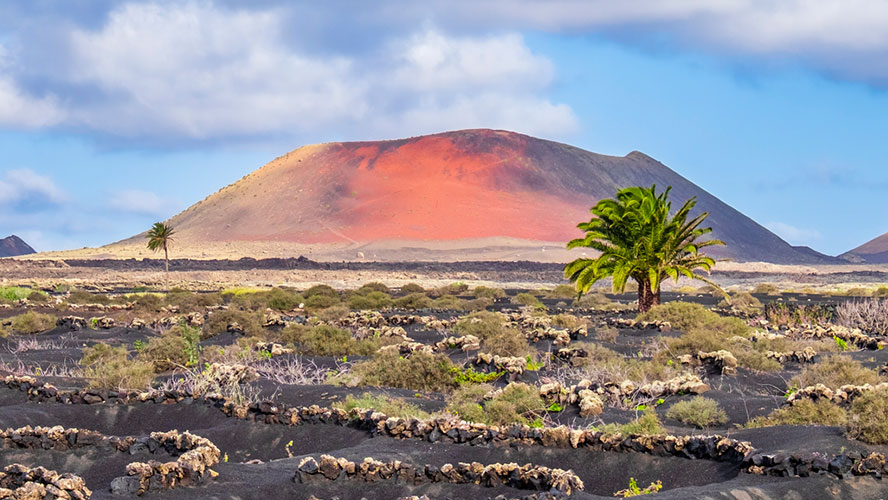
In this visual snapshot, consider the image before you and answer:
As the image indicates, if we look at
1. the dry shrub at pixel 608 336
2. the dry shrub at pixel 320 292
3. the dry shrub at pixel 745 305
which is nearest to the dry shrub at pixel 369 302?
the dry shrub at pixel 320 292

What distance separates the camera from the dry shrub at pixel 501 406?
10383 millimetres

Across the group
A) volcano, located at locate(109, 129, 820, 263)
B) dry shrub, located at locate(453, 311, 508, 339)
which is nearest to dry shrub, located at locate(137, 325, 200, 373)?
dry shrub, located at locate(453, 311, 508, 339)

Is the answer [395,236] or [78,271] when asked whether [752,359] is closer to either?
[78,271]

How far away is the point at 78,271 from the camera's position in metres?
79.0

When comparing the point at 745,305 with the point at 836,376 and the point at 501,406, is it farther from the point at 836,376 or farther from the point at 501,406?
the point at 501,406

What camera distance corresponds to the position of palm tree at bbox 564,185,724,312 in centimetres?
2395

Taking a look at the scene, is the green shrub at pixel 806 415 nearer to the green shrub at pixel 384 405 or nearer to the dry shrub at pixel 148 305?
the green shrub at pixel 384 405

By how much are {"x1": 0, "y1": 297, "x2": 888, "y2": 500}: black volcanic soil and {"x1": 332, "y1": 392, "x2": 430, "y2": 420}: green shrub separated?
2.01 ft

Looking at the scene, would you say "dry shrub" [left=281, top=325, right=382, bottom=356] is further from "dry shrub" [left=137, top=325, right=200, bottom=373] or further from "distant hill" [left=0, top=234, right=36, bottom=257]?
"distant hill" [left=0, top=234, right=36, bottom=257]

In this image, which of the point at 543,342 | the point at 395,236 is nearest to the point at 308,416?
the point at 543,342

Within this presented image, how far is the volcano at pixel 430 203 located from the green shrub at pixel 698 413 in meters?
88.0

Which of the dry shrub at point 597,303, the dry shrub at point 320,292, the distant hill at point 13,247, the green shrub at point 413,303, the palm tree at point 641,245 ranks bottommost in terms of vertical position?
the dry shrub at point 597,303

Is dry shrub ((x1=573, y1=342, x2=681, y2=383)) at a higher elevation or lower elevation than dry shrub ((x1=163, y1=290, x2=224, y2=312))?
lower

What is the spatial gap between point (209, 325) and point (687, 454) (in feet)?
53.8
